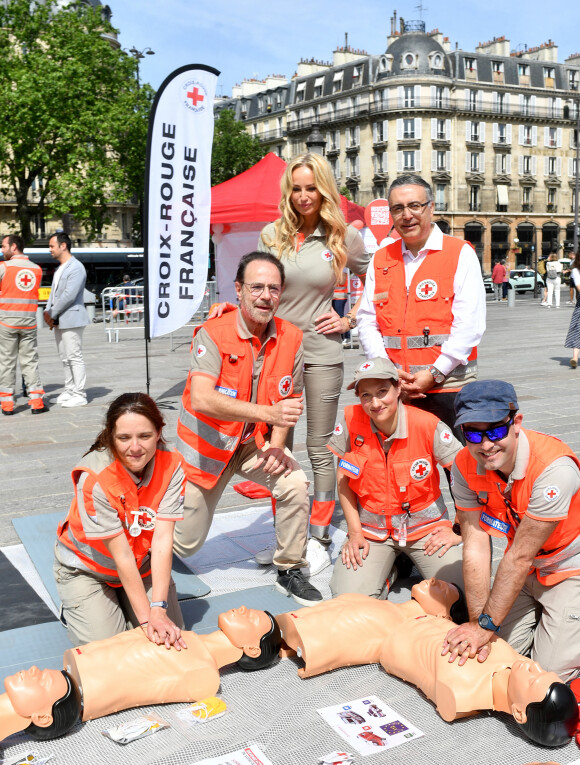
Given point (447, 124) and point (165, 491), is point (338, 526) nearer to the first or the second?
point (165, 491)

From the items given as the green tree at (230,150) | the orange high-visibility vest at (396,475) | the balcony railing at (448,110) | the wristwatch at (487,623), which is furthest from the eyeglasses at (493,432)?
the balcony railing at (448,110)

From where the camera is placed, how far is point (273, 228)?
4.42 metres

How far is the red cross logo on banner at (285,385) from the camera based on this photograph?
391 centimetres

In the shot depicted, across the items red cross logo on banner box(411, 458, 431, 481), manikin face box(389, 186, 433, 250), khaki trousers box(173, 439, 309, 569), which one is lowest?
khaki trousers box(173, 439, 309, 569)

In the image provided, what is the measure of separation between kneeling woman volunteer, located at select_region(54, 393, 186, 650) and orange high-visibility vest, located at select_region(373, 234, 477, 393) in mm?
1301

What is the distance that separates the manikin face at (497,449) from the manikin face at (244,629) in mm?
1077

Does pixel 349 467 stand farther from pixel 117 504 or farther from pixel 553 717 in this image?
pixel 553 717

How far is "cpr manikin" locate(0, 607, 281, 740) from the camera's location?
2686mm

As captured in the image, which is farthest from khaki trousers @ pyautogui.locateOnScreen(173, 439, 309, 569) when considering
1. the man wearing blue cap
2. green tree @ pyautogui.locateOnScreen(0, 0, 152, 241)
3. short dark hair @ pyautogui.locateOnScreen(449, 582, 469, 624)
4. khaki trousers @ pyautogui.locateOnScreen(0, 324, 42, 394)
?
green tree @ pyautogui.locateOnScreen(0, 0, 152, 241)

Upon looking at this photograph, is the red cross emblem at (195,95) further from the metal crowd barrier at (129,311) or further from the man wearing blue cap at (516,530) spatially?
the metal crowd barrier at (129,311)

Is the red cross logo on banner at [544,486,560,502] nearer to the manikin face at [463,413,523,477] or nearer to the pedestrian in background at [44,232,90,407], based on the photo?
the manikin face at [463,413,523,477]

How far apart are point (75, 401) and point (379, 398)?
6.64 m

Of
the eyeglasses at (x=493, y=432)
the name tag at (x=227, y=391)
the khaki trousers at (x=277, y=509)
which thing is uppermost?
the name tag at (x=227, y=391)

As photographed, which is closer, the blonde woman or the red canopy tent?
the blonde woman
